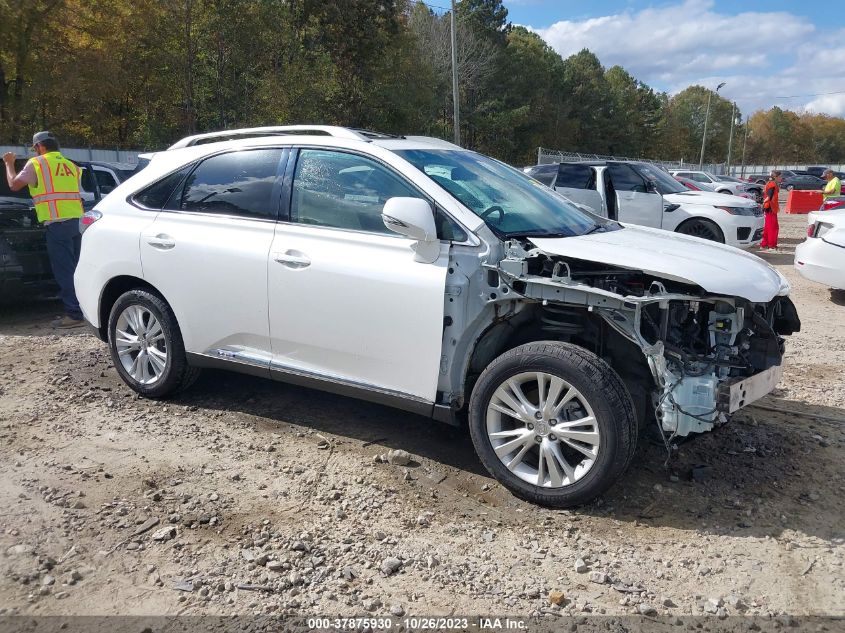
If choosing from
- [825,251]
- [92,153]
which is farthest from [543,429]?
[92,153]

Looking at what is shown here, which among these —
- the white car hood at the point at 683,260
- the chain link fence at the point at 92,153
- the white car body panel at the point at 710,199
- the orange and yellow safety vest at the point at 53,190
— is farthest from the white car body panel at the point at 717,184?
the white car hood at the point at 683,260

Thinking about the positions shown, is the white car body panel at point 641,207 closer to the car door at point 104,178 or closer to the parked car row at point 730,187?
the car door at point 104,178

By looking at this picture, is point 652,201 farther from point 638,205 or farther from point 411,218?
point 411,218

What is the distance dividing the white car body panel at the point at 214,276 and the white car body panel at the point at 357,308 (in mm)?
136

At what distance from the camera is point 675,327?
3.54 m

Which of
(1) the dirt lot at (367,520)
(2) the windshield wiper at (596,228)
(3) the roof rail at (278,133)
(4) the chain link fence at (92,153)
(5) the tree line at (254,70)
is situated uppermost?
(5) the tree line at (254,70)

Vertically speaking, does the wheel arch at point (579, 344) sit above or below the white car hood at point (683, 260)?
below

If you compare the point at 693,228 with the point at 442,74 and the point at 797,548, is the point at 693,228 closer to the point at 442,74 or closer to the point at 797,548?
the point at 797,548

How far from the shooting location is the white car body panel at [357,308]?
145 inches

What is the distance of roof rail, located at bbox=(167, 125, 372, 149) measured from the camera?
4.27 metres

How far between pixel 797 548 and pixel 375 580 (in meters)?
1.91

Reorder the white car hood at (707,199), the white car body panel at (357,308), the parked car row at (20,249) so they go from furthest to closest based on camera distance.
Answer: the white car hood at (707,199) → the parked car row at (20,249) → the white car body panel at (357,308)

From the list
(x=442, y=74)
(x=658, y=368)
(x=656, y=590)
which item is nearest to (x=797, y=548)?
(x=656, y=590)

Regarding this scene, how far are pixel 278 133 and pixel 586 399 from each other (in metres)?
2.70
